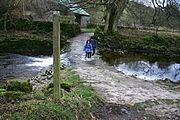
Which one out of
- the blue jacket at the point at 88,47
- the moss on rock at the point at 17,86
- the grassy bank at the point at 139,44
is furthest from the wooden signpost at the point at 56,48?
the grassy bank at the point at 139,44

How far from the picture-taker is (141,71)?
2281 centimetres

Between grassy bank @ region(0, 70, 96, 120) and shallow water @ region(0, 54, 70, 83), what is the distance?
8.91 metres

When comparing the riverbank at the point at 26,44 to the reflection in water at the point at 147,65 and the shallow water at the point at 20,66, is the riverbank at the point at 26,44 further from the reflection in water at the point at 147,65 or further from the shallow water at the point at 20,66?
the reflection in water at the point at 147,65

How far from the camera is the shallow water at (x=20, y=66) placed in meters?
18.5

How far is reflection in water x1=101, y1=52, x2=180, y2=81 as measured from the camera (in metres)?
21.8

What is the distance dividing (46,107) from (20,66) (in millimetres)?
14763

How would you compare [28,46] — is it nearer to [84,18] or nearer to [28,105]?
[28,105]

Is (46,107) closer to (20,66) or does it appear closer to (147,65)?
(20,66)

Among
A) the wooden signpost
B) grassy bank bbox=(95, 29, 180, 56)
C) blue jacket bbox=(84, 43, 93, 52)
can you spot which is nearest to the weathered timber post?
the wooden signpost

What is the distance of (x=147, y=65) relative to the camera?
85.3 ft

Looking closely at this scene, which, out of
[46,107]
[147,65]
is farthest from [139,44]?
[46,107]

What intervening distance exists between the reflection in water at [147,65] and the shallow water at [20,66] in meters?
4.14

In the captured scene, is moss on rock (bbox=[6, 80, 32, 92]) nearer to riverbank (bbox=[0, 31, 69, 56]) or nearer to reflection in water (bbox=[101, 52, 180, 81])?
reflection in water (bbox=[101, 52, 180, 81])

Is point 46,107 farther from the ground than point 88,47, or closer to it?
farther from the ground
